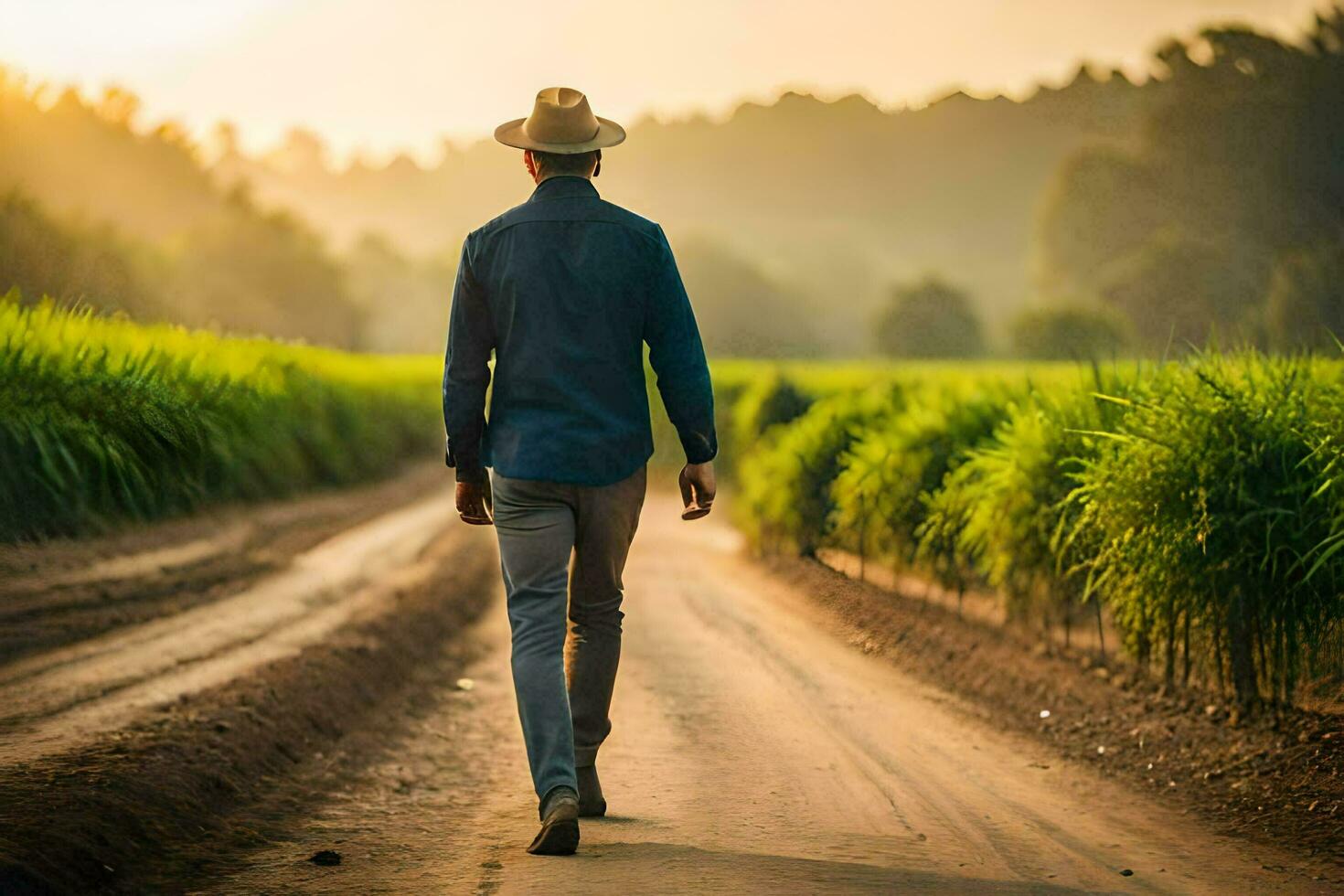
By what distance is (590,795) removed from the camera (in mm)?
4816

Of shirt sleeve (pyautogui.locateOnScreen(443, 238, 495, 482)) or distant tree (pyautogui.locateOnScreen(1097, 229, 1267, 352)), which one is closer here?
shirt sleeve (pyautogui.locateOnScreen(443, 238, 495, 482))

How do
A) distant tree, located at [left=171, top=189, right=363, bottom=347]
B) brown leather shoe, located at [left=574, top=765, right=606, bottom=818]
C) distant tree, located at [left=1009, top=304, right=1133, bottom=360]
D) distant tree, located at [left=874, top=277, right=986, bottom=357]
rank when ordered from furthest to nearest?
1. distant tree, located at [left=874, top=277, right=986, bottom=357]
2. distant tree, located at [left=1009, top=304, right=1133, bottom=360]
3. distant tree, located at [left=171, top=189, right=363, bottom=347]
4. brown leather shoe, located at [left=574, top=765, right=606, bottom=818]

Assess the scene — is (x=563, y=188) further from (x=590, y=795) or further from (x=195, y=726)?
(x=195, y=726)

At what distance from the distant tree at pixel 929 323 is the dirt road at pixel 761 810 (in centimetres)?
4813

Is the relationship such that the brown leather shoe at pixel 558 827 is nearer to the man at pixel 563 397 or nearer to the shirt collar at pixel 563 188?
the man at pixel 563 397

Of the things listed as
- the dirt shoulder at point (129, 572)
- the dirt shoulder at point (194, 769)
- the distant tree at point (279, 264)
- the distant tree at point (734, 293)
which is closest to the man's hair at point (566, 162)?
the dirt shoulder at point (194, 769)

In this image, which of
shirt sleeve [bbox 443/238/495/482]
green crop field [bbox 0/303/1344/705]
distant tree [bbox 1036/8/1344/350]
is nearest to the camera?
shirt sleeve [bbox 443/238/495/482]

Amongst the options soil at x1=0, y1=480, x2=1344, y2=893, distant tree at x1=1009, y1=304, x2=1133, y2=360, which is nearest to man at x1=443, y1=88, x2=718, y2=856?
soil at x1=0, y1=480, x2=1344, y2=893

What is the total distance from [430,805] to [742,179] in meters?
134

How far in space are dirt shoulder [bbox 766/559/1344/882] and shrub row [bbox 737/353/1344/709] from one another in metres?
0.24

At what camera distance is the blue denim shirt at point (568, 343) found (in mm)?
4449

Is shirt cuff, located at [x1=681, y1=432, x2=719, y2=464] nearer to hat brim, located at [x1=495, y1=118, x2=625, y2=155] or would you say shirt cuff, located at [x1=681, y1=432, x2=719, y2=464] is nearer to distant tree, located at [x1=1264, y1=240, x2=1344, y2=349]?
hat brim, located at [x1=495, y1=118, x2=625, y2=155]

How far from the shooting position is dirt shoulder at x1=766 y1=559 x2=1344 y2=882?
17.8ft

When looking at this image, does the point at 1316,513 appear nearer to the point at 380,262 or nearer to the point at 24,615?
the point at 24,615
